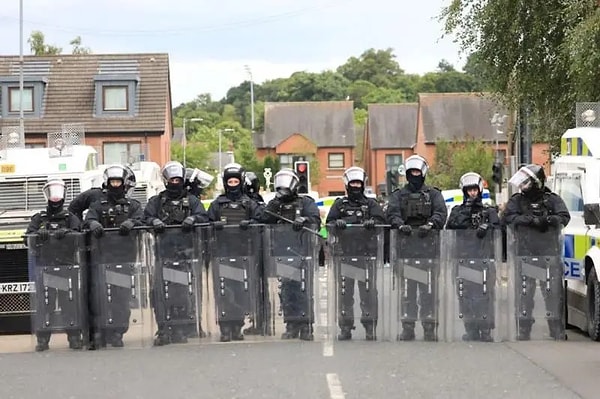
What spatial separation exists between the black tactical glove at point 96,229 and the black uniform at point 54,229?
32cm

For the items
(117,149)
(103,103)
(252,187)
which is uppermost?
(103,103)

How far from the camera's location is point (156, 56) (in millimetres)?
55938

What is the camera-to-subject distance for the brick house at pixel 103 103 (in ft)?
178

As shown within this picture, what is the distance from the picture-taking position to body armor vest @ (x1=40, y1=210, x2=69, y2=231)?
13711 millimetres

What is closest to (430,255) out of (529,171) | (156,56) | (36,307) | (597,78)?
(529,171)

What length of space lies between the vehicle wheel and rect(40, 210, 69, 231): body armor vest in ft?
21.0

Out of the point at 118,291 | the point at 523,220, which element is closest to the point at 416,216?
the point at 523,220

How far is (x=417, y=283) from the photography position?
13266 mm

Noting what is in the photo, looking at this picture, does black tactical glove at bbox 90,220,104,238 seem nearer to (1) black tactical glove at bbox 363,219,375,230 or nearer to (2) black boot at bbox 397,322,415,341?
(1) black tactical glove at bbox 363,219,375,230

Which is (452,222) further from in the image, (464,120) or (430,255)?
(464,120)

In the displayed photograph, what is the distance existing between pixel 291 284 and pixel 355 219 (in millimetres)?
1128

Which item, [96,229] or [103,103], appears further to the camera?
[103,103]

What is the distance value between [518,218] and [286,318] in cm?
299

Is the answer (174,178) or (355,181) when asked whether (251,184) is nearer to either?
(174,178)
